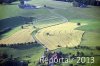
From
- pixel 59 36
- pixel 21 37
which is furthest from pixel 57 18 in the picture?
pixel 21 37

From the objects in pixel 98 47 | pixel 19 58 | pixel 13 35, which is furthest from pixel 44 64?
pixel 98 47

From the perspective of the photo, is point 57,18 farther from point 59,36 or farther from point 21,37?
point 21,37

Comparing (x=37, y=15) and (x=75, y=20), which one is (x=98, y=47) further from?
(x=37, y=15)

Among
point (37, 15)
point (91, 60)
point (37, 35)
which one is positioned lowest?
A: point (91, 60)
